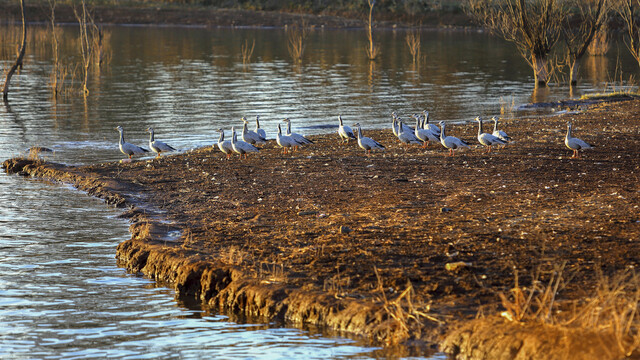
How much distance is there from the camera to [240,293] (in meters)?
9.72

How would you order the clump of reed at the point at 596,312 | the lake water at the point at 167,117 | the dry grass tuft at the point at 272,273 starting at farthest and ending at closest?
1. the dry grass tuft at the point at 272,273
2. the lake water at the point at 167,117
3. the clump of reed at the point at 596,312

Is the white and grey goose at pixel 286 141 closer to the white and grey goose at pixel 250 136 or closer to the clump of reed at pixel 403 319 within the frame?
the white and grey goose at pixel 250 136

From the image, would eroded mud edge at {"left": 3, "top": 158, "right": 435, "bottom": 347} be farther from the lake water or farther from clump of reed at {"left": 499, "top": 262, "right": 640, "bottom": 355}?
clump of reed at {"left": 499, "top": 262, "right": 640, "bottom": 355}

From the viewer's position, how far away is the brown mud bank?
8.66 metres

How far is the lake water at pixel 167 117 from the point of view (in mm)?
8883

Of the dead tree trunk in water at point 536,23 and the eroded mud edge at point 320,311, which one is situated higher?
the dead tree trunk in water at point 536,23

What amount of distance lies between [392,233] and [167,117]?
801 inches

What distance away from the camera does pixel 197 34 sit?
2982 inches

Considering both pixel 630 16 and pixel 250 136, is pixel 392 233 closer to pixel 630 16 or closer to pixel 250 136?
pixel 250 136

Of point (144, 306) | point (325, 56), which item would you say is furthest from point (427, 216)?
point (325, 56)

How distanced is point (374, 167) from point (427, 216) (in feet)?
15.8

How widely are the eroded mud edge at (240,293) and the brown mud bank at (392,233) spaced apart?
0.02m

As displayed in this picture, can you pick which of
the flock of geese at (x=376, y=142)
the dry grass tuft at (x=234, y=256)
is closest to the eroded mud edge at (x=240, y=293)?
the dry grass tuft at (x=234, y=256)

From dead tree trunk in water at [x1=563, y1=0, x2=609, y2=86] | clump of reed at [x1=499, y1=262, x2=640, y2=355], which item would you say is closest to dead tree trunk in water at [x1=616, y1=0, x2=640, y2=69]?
dead tree trunk in water at [x1=563, y1=0, x2=609, y2=86]
